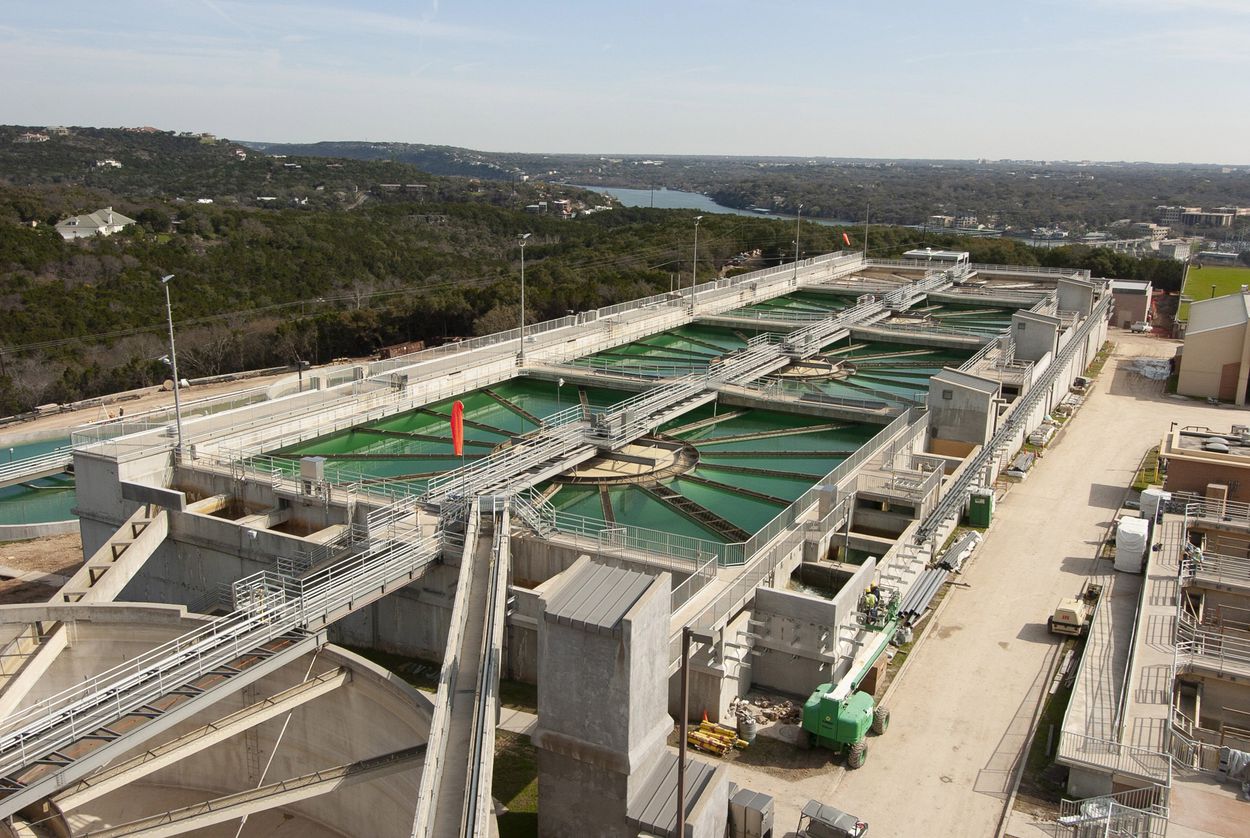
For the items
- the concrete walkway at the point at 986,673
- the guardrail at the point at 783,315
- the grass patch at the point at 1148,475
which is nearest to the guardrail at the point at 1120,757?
the concrete walkway at the point at 986,673

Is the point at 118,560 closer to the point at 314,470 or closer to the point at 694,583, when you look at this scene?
the point at 314,470

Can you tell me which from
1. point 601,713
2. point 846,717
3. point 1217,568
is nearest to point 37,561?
point 601,713

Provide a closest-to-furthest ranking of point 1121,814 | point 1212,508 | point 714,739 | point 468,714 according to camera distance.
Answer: point 468,714, point 1121,814, point 714,739, point 1212,508

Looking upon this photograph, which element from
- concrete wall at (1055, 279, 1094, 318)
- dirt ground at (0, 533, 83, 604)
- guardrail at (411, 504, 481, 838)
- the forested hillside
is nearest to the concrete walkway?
guardrail at (411, 504, 481, 838)

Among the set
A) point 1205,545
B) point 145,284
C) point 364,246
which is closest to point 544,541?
point 1205,545

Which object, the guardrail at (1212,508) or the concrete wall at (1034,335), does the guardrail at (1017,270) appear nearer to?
the concrete wall at (1034,335)

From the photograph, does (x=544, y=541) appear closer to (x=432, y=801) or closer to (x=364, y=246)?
(x=432, y=801)

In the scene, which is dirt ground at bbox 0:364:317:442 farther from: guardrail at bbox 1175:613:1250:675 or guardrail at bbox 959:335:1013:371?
guardrail at bbox 1175:613:1250:675
